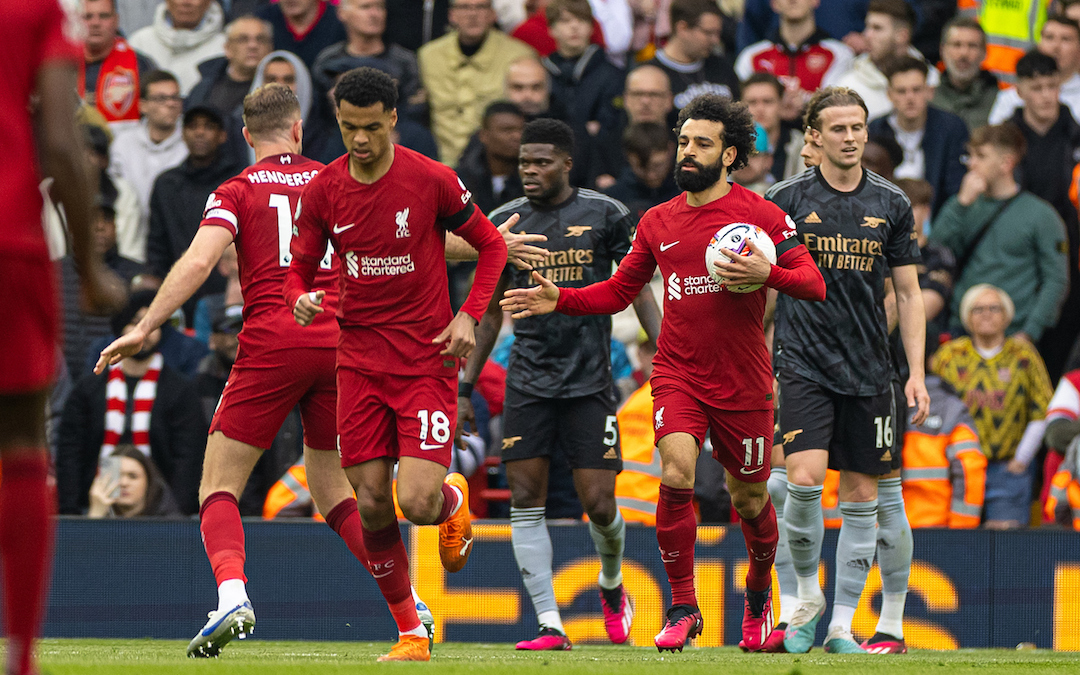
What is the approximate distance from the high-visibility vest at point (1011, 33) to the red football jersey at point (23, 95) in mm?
11442

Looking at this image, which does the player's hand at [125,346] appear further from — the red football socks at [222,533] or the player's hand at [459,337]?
the player's hand at [459,337]

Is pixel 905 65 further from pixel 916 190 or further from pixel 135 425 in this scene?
pixel 135 425

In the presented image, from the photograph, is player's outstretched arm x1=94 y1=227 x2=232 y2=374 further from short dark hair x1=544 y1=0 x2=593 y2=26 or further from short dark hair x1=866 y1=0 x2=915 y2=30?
short dark hair x1=866 y1=0 x2=915 y2=30

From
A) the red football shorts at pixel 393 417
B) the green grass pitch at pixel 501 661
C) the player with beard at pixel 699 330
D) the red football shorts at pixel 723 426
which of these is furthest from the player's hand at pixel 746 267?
the green grass pitch at pixel 501 661

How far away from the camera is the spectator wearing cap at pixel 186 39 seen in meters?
14.3

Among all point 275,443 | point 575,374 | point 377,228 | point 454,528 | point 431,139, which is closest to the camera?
point 377,228

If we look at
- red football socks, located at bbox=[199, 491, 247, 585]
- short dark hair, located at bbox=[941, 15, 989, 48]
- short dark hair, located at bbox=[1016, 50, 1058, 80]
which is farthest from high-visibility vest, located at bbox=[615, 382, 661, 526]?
short dark hair, located at bbox=[941, 15, 989, 48]

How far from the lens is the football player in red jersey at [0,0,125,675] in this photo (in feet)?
13.3

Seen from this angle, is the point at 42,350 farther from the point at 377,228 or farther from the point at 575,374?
the point at 575,374

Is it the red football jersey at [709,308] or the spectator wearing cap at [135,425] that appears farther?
the spectator wearing cap at [135,425]

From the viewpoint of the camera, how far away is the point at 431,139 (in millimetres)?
12750

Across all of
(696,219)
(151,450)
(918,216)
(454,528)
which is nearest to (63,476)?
(151,450)

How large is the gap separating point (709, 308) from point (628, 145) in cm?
471

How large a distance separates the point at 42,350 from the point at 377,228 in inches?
114
